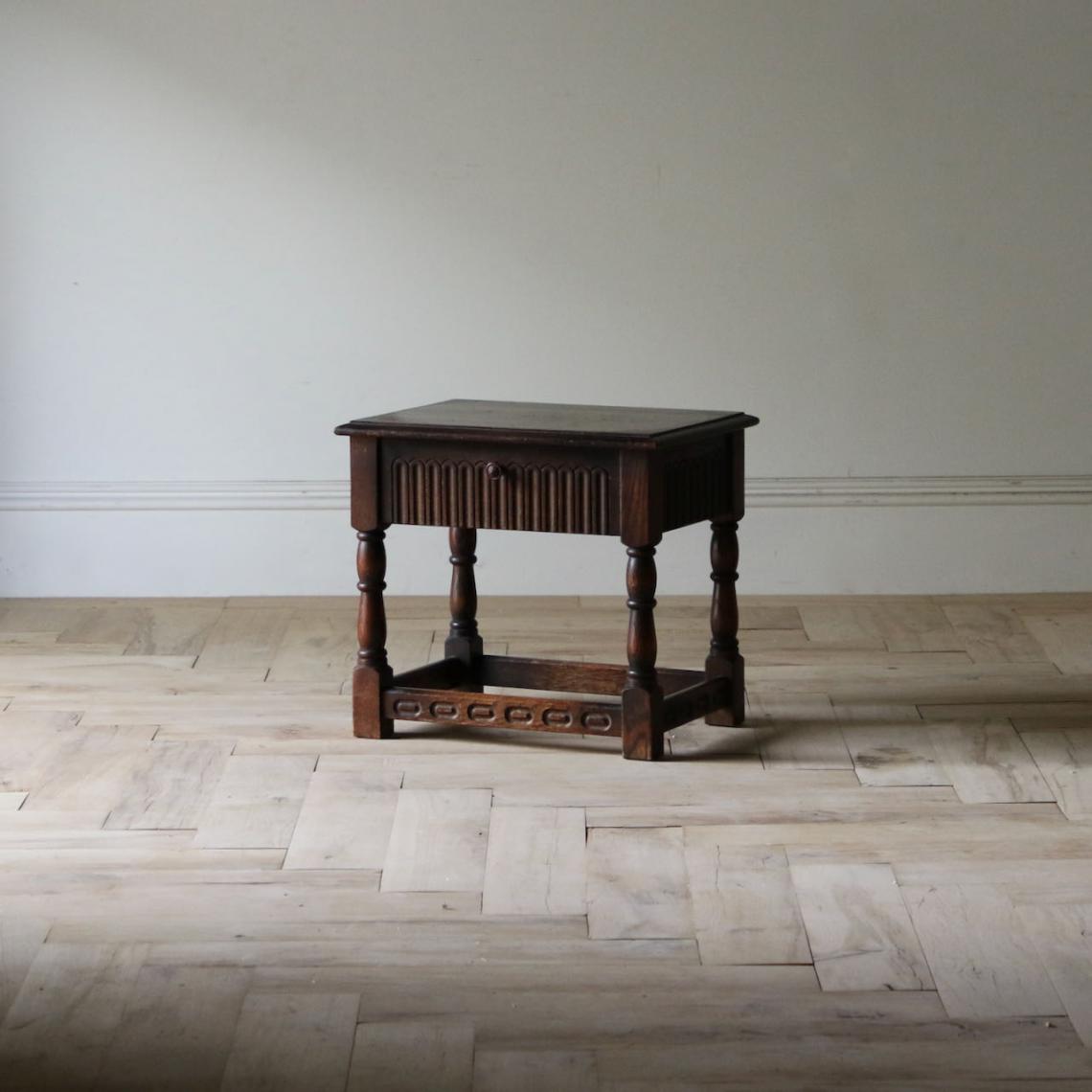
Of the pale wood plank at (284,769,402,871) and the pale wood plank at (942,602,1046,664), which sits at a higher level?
the pale wood plank at (284,769,402,871)

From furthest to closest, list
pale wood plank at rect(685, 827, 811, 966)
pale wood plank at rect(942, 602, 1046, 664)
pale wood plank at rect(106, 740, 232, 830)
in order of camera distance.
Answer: pale wood plank at rect(942, 602, 1046, 664) < pale wood plank at rect(106, 740, 232, 830) < pale wood plank at rect(685, 827, 811, 966)

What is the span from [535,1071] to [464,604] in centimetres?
179

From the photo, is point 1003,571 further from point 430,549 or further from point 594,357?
point 430,549

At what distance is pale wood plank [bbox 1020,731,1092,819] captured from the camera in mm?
2984

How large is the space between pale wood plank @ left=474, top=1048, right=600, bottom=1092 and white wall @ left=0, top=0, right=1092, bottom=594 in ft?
9.42

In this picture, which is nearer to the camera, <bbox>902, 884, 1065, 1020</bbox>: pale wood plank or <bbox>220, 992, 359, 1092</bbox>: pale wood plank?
<bbox>220, 992, 359, 1092</bbox>: pale wood plank

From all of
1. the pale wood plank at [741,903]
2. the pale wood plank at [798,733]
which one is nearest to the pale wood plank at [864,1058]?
the pale wood plank at [741,903]

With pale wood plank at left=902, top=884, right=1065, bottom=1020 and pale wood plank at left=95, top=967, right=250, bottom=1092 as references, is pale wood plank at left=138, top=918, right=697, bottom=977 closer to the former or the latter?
pale wood plank at left=95, top=967, right=250, bottom=1092

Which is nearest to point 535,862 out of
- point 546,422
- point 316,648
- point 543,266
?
point 546,422

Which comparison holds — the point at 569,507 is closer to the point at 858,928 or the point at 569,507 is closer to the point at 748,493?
the point at 858,928

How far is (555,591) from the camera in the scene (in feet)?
16.0

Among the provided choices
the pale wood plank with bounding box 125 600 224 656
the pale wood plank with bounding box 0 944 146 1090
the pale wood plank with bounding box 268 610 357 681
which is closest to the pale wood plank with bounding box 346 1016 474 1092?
the pale wood plank with bounding box 0 944 146 1090

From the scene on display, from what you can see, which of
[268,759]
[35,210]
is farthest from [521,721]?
[35,210]

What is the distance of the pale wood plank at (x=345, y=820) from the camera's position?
9.02 ft
